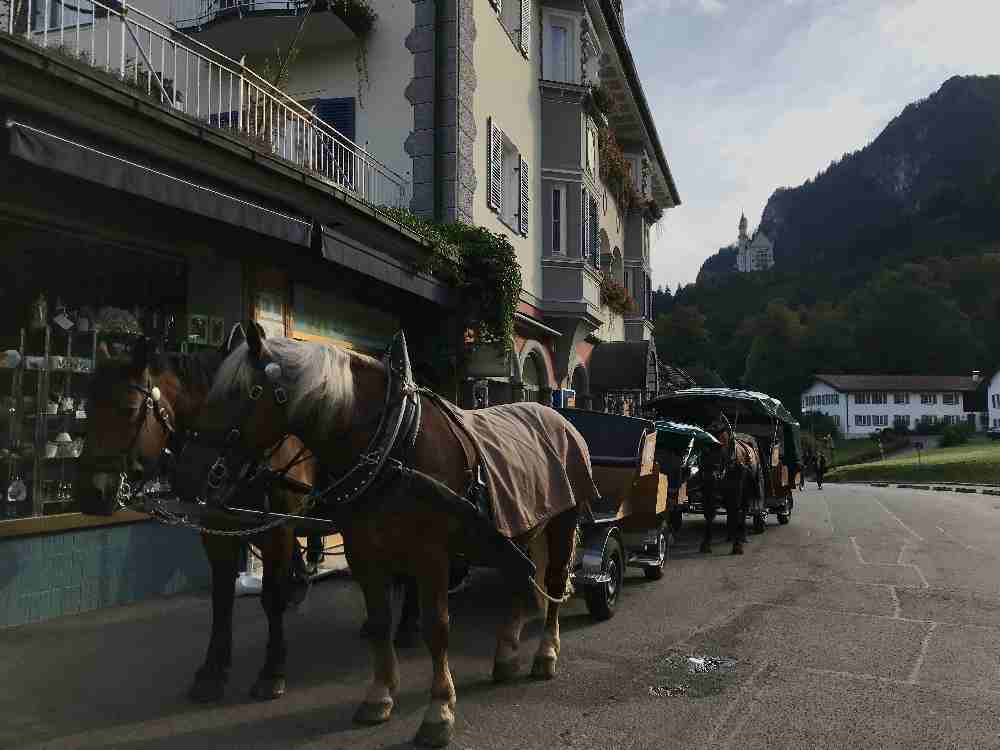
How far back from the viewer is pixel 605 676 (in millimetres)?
5250

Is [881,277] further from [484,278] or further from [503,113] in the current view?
[484,278]

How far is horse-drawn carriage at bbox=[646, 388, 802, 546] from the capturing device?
11.3m

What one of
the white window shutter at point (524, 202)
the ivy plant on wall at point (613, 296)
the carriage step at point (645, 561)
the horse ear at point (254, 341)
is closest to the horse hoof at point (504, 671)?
the horse ear at point (254, 341)

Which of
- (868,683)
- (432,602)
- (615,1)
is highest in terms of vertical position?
(615,1)

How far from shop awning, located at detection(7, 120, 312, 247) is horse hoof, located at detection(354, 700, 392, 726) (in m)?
3.98

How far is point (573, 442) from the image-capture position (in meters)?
5.73

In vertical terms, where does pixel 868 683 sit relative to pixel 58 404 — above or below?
below

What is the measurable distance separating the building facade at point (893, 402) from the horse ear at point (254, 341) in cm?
9817

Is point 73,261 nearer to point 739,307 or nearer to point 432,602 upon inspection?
point 432,602

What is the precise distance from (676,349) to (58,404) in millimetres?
96642

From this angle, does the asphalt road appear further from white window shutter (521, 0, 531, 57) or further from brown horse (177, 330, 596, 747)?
white window shutter (521, 0, 531, 57)

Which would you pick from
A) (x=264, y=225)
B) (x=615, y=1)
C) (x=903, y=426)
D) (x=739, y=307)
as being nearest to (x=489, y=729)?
(x=264, y=225)

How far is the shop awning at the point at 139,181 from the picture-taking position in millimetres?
5039

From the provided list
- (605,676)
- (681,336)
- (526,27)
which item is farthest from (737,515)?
(681,336)
